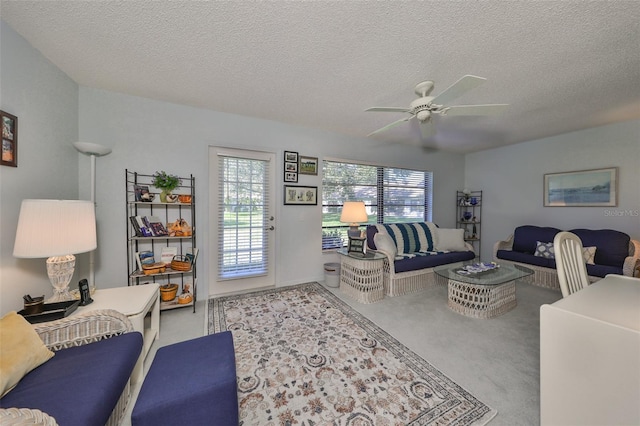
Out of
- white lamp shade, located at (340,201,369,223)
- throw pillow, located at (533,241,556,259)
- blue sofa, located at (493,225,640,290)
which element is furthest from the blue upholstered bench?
throw pillow, located at (533,241,556,259)

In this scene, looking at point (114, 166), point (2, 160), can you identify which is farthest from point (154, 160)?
point (2, 160)

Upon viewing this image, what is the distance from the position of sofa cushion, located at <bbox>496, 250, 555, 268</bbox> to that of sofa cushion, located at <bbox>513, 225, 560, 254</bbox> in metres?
0.21

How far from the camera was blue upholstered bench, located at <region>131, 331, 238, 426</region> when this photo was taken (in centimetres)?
98

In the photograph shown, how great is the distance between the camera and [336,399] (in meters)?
1.48

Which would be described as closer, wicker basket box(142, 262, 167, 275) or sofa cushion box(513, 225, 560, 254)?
wicker basket box(142, 262, 167, 275)

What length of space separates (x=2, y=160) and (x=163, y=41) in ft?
4.40

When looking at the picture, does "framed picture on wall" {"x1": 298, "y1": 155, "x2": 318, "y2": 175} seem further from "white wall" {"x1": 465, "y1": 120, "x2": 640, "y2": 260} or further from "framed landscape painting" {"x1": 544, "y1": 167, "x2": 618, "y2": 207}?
"framed landscape painting" {"x1": 544, "y1": 167, "x2": 618, "y2": 207}

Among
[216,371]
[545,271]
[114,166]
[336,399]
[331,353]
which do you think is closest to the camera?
[216,371]

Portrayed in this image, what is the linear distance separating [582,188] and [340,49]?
4.58m

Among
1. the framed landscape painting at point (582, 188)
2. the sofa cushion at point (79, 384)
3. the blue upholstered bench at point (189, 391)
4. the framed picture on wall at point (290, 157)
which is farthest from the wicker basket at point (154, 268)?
the framed landscape painting at point (582, 188)

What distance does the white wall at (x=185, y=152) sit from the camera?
2561 millimetres

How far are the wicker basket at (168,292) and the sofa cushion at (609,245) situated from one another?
18.5 ft

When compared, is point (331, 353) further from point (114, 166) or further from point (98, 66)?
point (98, 66)

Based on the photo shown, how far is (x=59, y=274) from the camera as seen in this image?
5.27ft
